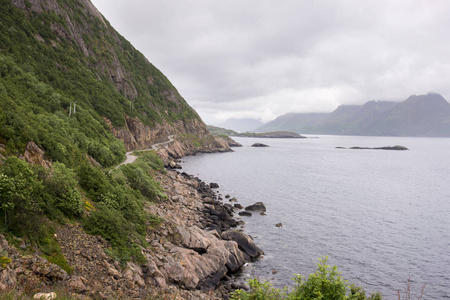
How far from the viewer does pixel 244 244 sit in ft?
86.5

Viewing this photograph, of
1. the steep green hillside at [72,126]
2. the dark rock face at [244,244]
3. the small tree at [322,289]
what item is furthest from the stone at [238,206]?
the small tree at [322,289]

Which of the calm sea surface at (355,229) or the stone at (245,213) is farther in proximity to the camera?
the stone at (245,213)

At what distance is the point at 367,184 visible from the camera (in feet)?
216

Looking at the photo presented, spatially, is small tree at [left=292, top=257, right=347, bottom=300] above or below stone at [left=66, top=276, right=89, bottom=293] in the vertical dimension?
above

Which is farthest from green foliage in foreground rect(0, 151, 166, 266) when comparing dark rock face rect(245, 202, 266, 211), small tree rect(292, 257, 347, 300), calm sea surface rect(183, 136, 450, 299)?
dark rock face rect(245, 202, 266, 211)

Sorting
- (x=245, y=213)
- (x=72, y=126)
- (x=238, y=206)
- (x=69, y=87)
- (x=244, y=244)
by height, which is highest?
(x=69, y=87)

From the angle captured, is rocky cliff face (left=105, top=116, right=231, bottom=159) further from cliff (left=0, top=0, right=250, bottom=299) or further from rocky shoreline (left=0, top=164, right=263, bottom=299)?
rocky shoreline (left=0, top=164, right=263, bottom=299)

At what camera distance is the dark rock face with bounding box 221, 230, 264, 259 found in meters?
25.9

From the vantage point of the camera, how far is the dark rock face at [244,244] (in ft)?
84.8

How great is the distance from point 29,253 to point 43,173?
19.7 feet

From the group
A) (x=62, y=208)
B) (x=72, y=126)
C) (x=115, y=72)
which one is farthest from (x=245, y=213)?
(x=115, y=72)

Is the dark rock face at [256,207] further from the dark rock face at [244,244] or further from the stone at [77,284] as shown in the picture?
the stone at [77,284]

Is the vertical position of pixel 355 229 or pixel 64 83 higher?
pixel 64 83

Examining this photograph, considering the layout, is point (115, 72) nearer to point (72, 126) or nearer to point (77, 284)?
point (72, 126)
